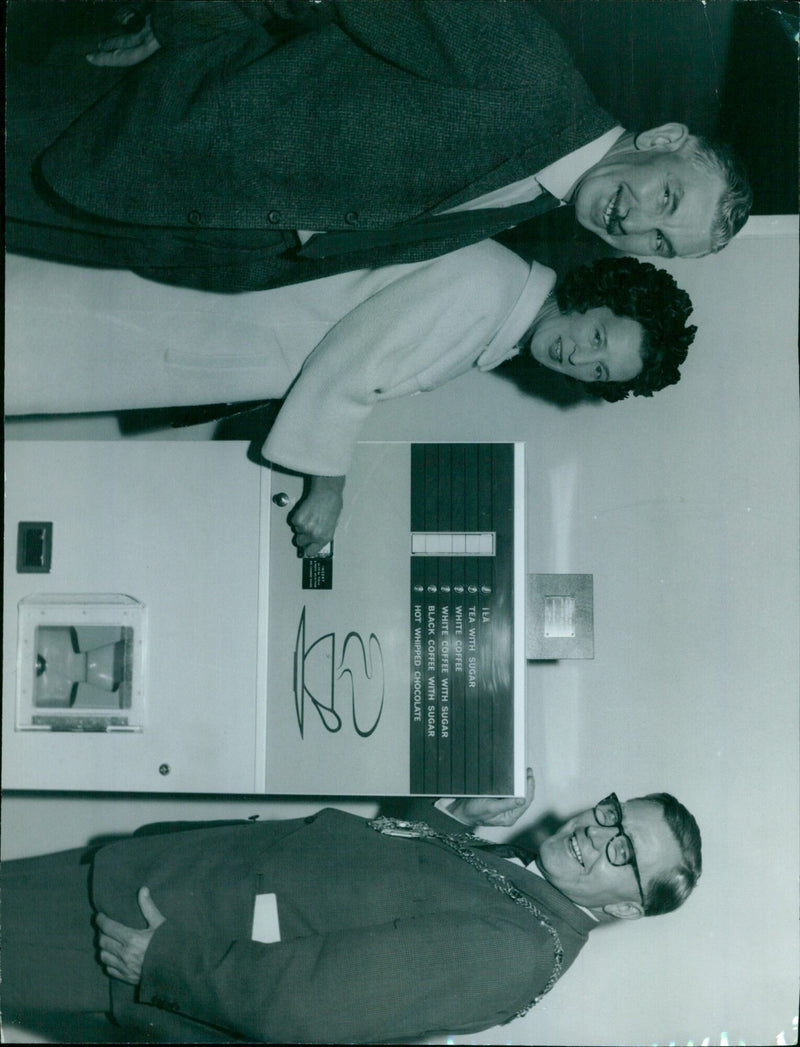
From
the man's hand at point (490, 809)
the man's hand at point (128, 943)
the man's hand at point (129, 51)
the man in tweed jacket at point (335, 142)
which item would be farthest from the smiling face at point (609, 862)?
the man's hand at point (129, 51)

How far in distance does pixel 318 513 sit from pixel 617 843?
2.24 ft

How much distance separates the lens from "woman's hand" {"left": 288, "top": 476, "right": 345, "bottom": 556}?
1226 mm

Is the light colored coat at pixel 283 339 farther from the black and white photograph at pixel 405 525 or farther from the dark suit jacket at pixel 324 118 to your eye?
the dark suit jacket at pixel 324 118

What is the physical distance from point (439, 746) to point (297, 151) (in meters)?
0.84

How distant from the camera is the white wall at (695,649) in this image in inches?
57.2

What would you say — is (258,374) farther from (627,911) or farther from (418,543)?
(627,911)

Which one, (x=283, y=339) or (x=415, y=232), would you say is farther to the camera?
(x=283, y=339)

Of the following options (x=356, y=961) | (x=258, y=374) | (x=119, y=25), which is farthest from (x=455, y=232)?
(x=356, y=961)

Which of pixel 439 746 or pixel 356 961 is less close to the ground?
pixel 439 746

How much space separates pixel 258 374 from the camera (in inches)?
48.8

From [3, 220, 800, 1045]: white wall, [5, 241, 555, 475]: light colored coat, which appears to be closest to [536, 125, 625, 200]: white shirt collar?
[5, 241, 555, 475]: light colored coat

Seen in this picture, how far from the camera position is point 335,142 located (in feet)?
3.40

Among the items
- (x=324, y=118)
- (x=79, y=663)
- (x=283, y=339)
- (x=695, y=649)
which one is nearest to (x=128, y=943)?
(x=79, y=663)

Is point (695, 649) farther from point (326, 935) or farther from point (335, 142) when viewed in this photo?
point (335, 142)
